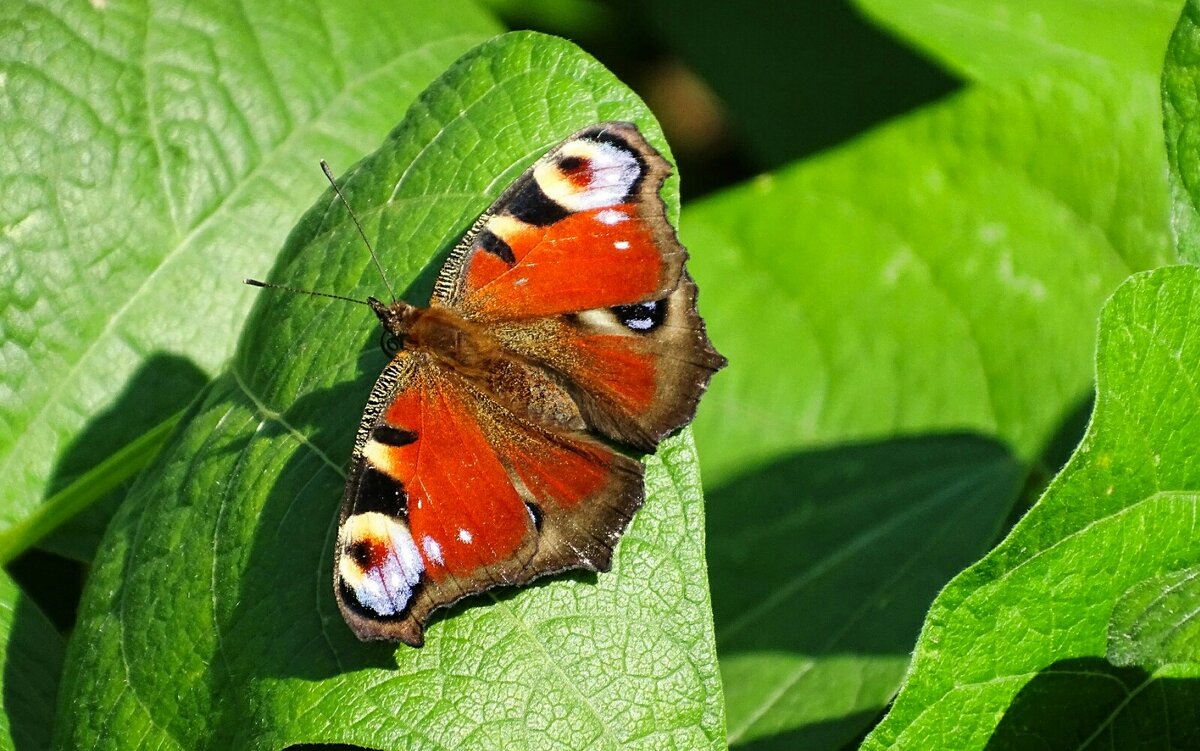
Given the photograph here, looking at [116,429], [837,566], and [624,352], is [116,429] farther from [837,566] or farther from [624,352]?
[837,566]

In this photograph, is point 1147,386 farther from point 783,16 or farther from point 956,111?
point 783,16

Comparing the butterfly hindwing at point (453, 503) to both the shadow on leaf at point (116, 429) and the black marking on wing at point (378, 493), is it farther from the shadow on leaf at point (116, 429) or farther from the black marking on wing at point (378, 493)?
the shadow on leaf at point (116, 429)

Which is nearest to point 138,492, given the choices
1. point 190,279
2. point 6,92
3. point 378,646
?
point 190,279

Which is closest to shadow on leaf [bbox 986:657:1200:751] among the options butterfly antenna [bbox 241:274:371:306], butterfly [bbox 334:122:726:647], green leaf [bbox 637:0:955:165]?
butterfly [bbox 334:122:726:647]

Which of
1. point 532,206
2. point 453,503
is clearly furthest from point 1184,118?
point 453,503

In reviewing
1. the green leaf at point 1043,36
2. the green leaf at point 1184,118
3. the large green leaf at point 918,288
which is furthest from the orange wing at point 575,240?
the green leaf at point 1043,36

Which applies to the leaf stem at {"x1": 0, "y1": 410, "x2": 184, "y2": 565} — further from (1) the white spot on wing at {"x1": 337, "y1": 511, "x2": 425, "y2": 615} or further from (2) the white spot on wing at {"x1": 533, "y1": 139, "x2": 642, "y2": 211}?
(2) the white spot on wing at {"x1": 533, "y1": 139, "x2": 642, "y2": 211}
